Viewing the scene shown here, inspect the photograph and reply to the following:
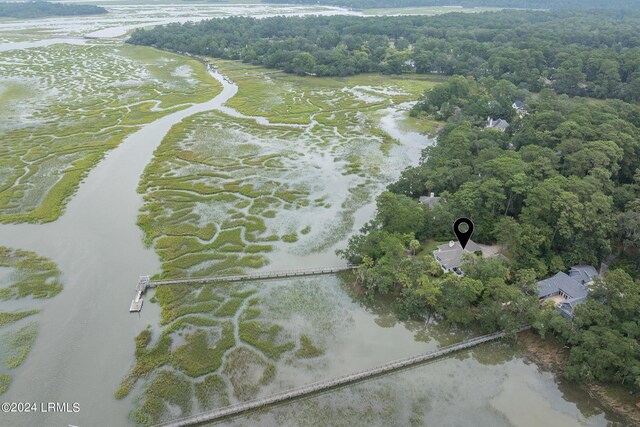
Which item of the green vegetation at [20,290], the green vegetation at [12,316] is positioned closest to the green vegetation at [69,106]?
the green vegetation at [20,290]

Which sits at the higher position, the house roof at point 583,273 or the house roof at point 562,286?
the house roof at point 562,286

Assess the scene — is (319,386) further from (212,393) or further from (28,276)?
(28,276)

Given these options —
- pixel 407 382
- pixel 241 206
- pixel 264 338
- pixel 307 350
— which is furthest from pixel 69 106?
pixel 407 382

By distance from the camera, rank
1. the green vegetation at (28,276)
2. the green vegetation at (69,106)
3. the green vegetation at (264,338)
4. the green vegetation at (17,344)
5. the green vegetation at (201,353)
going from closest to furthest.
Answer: the green vegetation at (201,353) → the green vegetation at (17,344) → the green vegetation at (264,338) → the green vegetation at (28,276) → the green vegetation at (69,106)

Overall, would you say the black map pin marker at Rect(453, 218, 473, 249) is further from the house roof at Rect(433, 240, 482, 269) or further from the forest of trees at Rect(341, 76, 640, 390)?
the forest of trees at Rect(341, 76, 640, 390)

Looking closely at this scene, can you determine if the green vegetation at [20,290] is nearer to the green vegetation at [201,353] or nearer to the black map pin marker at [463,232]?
the green vegetation at [201,353]

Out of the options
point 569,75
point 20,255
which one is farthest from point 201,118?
point 569,75

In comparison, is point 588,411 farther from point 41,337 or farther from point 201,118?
point 201,118
